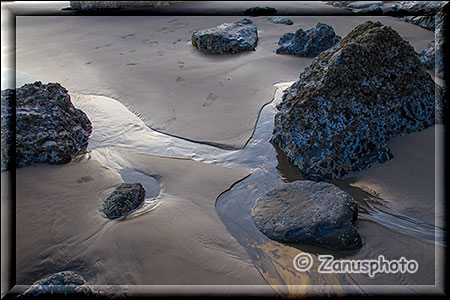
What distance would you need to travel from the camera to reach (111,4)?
27.9ft

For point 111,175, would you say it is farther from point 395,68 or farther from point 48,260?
point 395,68

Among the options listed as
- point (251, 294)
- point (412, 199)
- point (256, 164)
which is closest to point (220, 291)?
point (251, 294)

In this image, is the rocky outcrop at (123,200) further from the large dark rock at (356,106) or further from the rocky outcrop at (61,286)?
the large dark rock at (356,106)

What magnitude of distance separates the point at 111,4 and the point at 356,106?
801cm

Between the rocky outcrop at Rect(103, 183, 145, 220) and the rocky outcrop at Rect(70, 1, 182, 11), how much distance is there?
7505 millimetres

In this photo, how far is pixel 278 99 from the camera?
3844 mm

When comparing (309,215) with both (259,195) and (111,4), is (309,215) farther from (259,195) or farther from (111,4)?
(111,4)

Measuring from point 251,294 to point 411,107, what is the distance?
2.16m

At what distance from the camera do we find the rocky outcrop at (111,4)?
26.9 feet

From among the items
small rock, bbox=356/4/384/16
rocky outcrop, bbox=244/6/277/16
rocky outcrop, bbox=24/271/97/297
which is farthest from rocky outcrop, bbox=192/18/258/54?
rocky outcrop, bbox=24/271/97/297

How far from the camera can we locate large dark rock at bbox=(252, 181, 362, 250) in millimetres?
1933

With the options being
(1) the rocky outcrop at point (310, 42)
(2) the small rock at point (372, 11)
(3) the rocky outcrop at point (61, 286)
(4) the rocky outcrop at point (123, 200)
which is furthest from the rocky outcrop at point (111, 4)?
(3) the rocky outcrop at point (61, 286)

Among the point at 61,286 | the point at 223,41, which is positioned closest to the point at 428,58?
the point at 223,41

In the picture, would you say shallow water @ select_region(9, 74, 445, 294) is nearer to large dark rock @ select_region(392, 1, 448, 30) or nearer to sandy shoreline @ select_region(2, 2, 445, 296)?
sandy shoreline @ select_region(2, 2, 445, 296)
